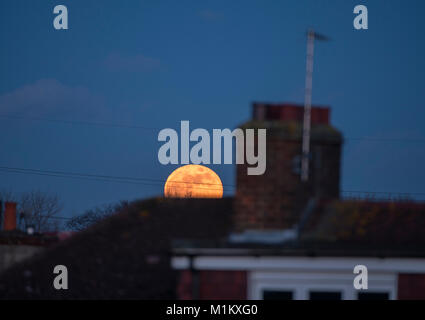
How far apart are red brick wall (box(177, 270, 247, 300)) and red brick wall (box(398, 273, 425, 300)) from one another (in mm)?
2471

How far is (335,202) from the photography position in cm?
1136

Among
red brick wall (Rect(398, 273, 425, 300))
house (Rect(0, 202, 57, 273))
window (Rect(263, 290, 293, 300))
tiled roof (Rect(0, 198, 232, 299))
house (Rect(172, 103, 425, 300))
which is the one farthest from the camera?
house (Rect(0, 202, 57, 273))

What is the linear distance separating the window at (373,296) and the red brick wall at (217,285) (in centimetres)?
186

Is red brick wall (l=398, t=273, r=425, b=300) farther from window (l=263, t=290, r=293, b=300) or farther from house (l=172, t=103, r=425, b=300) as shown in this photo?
window (l=263, t=290, r=293, b=300)

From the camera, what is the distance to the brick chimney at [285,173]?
10922mm

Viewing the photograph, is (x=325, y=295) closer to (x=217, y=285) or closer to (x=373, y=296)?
(x=373, y=296)

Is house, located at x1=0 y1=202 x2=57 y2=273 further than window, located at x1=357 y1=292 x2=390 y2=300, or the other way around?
house, located at x1=0 y1=202 x2=57 y2=273

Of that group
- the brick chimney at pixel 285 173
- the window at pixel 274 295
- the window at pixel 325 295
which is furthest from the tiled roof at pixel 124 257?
the window at pixel 325 295

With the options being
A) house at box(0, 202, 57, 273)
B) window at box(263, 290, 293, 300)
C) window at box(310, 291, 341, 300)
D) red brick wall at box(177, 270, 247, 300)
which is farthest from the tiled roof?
house at box(0, 202, 57, 273)

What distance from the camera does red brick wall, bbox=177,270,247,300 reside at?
10.1 meters

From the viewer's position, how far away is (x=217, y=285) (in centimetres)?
1016

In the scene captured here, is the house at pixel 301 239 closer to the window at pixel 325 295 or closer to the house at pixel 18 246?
the window at pixel 325 295

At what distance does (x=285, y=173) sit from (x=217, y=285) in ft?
7.56
